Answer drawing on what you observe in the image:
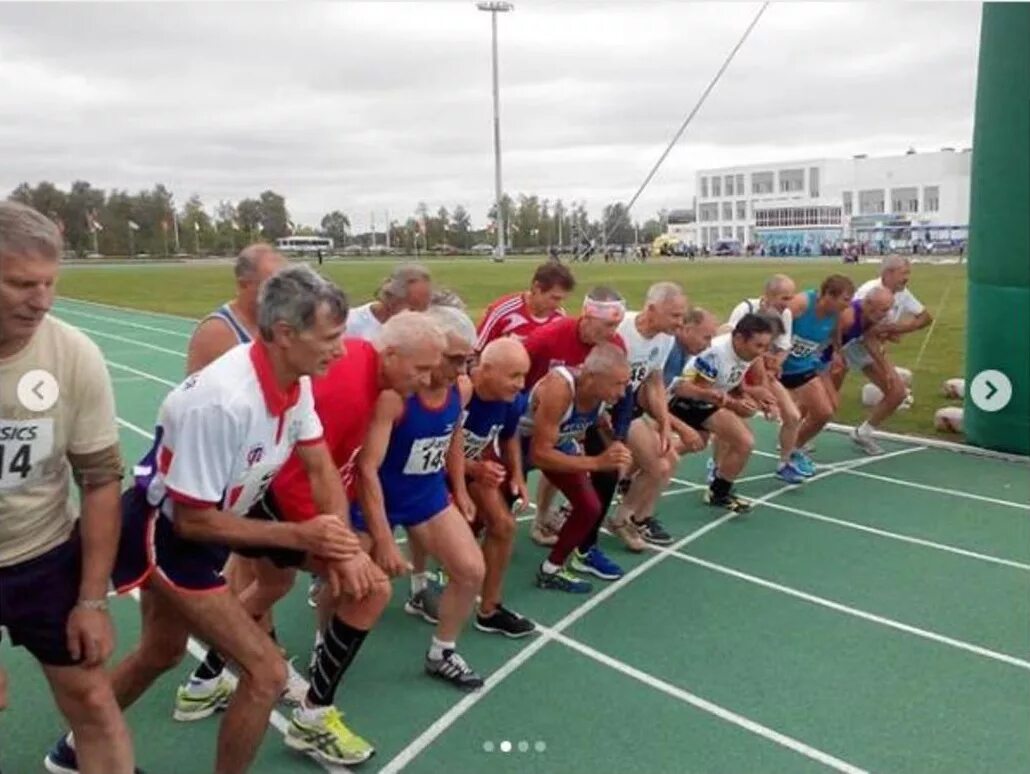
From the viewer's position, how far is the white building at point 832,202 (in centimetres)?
8956

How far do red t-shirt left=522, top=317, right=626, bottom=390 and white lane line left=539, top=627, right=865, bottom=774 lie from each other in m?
1.56

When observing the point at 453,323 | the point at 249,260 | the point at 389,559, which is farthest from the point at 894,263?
the point at 389,559

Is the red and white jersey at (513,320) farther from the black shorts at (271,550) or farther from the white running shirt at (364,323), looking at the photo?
the black shorts at (271,550)

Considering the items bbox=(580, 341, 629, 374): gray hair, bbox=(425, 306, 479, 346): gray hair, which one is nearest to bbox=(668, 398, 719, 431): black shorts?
bbox=(580, 341, 629, 374): gray hair

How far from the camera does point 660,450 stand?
6.30m

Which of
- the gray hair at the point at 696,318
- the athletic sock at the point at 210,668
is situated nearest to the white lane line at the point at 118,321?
the gray hair at the point at 696,318

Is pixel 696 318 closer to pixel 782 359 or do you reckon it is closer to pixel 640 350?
pixel 640 350

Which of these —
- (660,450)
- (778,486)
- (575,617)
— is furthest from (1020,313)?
(575,617)

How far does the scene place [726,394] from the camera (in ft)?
23.0

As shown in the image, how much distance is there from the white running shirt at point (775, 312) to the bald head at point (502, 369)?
283cm

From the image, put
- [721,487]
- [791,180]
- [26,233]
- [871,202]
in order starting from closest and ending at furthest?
[26,233], [721,487], [871,202], [791,180]

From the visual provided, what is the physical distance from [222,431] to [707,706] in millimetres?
2434

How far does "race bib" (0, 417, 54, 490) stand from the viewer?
8.56 ft

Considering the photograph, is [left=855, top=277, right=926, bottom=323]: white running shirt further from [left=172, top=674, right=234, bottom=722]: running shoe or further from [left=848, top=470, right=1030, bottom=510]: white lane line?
[left=172, top=674, right=234, bottom=722]: running shoe
